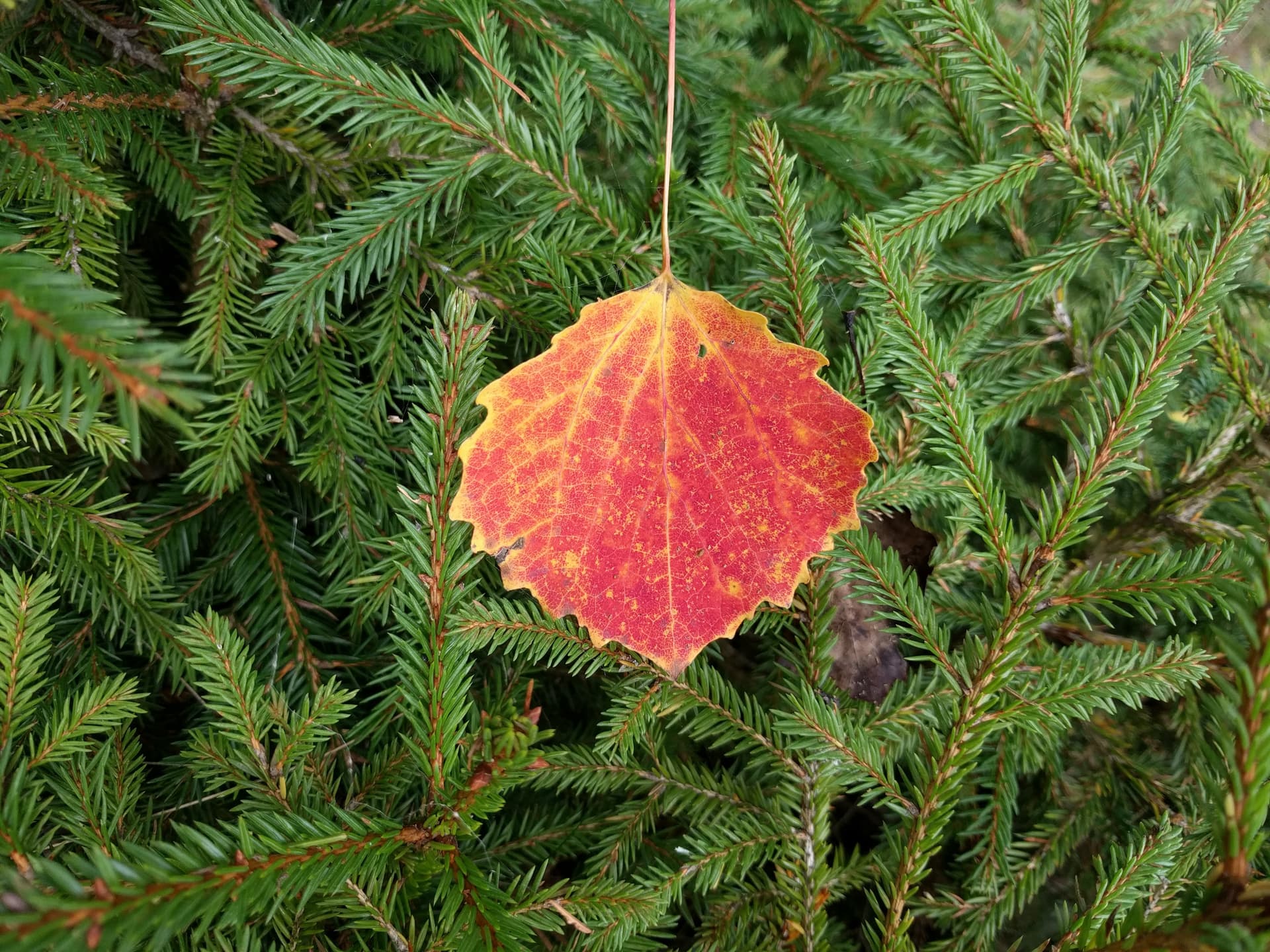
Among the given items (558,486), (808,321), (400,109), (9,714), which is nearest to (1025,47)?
(808,321)

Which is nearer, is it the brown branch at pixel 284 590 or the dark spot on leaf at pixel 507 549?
the dark spot on leaf at pixel 507 549

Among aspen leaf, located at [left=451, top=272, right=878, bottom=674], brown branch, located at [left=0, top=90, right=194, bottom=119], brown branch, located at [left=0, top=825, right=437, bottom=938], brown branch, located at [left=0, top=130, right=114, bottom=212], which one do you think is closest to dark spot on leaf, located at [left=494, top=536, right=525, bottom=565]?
aspen leaf, located at [left=451, top=272, right=878, bottom=674]

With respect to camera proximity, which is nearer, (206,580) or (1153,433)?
(206,580)

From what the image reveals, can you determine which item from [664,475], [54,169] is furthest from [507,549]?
[54,169]

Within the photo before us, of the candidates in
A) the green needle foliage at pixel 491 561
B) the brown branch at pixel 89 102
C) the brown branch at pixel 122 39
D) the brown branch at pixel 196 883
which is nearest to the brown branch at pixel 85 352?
the green needle foliage at pixel 491 561

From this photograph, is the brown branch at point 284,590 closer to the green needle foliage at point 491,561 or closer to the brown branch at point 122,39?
the green needle foliage at point 491,561

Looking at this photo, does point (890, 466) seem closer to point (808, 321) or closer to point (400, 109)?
point (808, 321)
